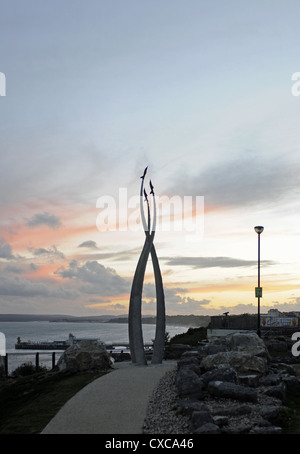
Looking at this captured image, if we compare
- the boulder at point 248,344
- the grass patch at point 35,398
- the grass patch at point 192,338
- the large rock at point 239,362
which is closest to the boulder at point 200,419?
the grass patch at point 35,398

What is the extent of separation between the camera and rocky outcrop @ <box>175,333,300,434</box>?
10969 millimetres

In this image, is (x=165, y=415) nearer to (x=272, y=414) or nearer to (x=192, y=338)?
(x=272, y=414)

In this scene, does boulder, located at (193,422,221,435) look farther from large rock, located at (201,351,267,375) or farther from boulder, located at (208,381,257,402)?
large rock, located at (201,351,267,375)

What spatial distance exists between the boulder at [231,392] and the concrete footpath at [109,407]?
74.3 inches

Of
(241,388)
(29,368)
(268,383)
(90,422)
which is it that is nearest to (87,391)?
(90,422)

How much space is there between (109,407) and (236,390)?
348 cm

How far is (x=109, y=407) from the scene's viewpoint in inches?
502

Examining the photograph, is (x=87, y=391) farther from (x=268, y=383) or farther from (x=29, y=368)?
(x=29, y=368)

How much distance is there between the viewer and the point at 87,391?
583 inches

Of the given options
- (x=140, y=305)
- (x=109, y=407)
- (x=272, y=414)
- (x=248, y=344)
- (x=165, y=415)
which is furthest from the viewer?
(x=140, y=305)

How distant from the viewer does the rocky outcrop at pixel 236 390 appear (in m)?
11.0

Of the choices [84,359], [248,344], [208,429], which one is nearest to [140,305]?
[84,359]

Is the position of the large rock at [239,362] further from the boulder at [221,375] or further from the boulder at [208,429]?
the boulder at [208,429]
